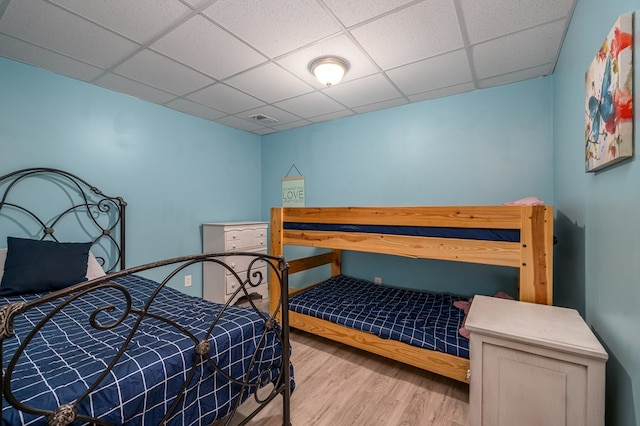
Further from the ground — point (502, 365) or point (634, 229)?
point (634, 229)

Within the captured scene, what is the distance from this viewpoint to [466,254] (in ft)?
5.60

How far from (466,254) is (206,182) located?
293 centimetres

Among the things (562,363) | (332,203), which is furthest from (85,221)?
(562,363)

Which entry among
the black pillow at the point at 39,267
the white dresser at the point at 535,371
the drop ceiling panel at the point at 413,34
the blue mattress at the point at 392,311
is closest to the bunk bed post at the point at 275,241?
the blue mattress at the point at 392,311

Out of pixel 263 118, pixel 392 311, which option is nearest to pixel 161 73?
pixel 263 118

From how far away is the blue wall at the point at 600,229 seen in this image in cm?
92

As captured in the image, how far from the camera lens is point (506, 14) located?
5.21 ft

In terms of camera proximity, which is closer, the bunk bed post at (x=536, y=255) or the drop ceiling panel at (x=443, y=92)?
the bunk bed post at (x=536, y=255)

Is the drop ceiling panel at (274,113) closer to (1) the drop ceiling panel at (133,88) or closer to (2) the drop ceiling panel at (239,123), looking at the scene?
(2) the drop ceiling panel at (239,123)

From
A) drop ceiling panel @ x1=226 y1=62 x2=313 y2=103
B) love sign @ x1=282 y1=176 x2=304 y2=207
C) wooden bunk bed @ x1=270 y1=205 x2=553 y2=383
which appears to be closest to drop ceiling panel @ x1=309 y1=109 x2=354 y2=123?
drop ceiling panel @ x1=226 y1=62 x2=313 y2=103

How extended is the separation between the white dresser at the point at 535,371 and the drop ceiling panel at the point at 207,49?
217cm

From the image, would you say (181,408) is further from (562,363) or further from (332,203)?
(332,203)

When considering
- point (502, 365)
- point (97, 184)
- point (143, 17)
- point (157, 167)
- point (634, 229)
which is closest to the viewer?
point (634, 229)

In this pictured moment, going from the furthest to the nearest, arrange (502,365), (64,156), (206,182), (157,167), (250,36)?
(206,182), (157,167), (64,156), (250,36), (502,365)
